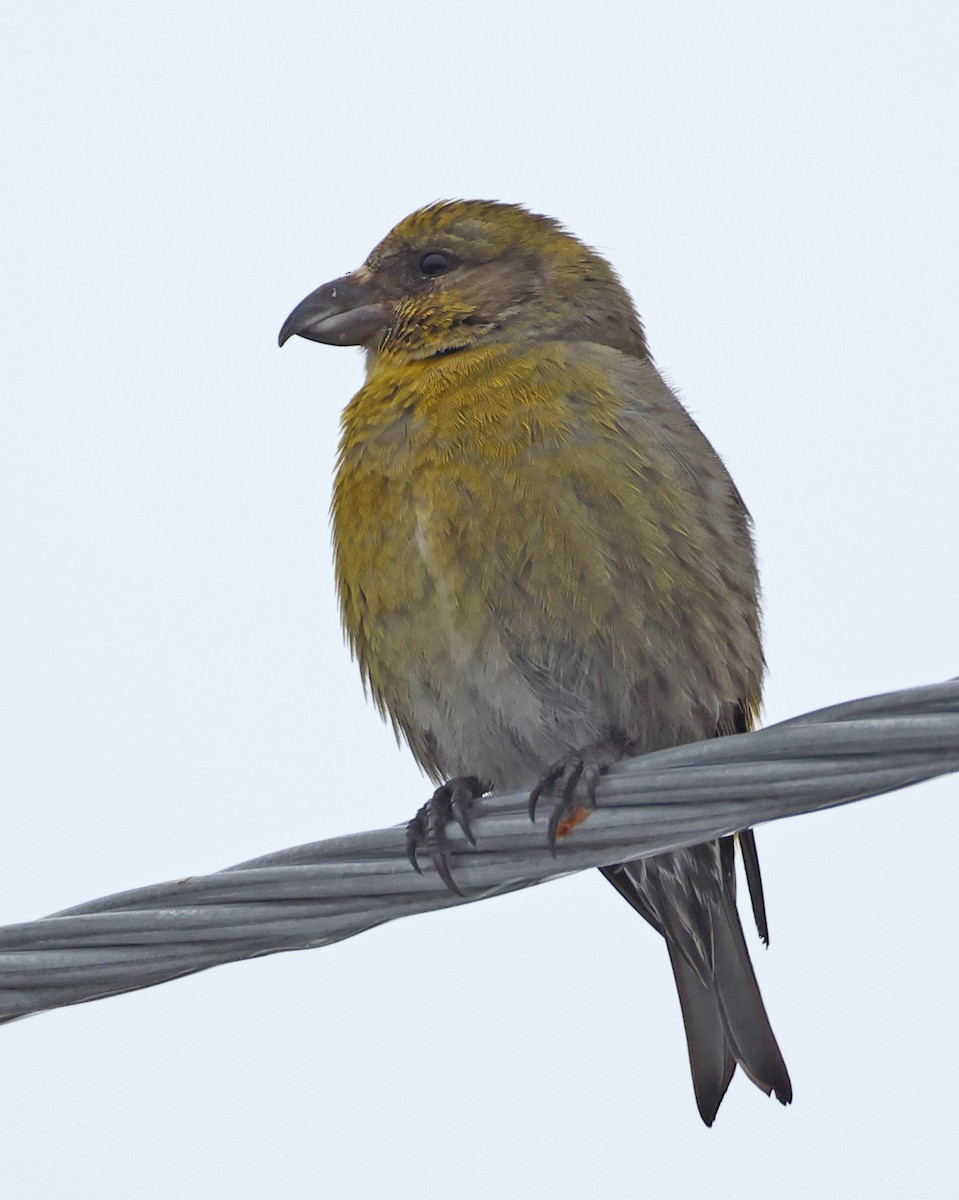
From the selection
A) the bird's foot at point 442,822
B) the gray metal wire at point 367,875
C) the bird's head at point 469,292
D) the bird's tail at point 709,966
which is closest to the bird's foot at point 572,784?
the gray metal wire at point 367,875

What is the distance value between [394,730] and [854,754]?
2107 mm

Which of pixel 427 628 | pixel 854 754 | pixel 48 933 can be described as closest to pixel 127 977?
pixel 48 933

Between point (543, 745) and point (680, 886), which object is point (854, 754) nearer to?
point (543, 745)

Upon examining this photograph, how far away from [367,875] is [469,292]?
7.36 ft

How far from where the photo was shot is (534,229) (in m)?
4.45

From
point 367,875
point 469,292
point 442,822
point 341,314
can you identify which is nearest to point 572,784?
point 442,822

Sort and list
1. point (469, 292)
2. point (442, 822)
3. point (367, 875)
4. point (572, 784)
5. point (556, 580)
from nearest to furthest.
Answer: point (367, 875)
point (572, 784)
point (442, 822)
point (556, 580)
point (469, 292)

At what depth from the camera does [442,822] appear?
9.47ft

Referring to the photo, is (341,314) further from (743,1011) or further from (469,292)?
(743,1011)

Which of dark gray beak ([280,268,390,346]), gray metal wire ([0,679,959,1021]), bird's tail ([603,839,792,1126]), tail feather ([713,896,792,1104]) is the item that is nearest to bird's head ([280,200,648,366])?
dark gray beak ([280,268,390,346])

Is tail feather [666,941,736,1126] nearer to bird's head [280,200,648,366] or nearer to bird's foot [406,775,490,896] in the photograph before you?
bird's foot [406,775,490,896]

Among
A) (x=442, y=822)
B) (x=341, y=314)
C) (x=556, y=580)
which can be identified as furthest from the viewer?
(x=341, y=314)

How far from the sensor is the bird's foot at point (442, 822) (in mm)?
2348

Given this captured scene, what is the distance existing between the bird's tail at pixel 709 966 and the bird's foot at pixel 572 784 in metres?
0.48
